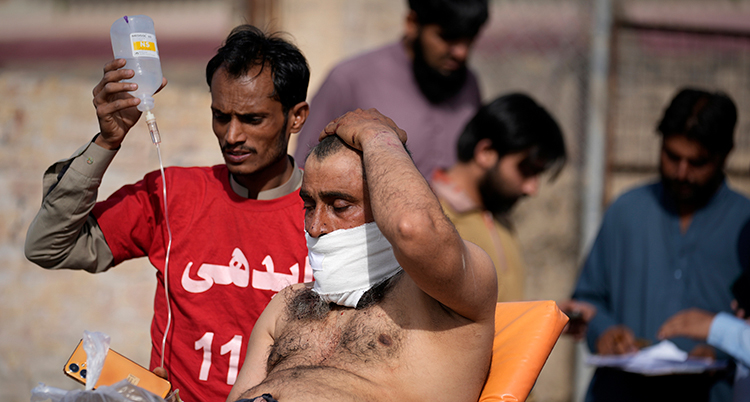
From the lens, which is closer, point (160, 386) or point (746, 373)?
point (160, 386)

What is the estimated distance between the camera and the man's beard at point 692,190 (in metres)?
4.00

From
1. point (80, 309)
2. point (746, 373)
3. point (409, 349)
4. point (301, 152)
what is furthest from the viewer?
point (80, 309)

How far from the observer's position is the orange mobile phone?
2.29m

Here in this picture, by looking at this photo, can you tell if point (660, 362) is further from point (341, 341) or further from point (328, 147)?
point (328, 147)

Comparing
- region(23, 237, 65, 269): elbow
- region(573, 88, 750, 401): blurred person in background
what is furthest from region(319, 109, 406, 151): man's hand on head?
region(573, 88, 750, 401): blurred person in background

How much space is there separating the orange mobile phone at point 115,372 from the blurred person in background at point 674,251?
2620mm

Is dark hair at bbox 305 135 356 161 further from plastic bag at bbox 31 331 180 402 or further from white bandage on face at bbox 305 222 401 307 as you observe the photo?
plastic bag at bbox 31 331 180 402

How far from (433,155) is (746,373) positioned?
7.19 ft

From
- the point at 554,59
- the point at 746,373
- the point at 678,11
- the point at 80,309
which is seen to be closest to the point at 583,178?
the point at 554,59

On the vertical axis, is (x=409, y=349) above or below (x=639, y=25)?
below

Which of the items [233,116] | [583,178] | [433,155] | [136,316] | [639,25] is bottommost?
[136,316]

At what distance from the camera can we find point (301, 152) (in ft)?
12.8

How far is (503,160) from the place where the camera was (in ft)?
13.5

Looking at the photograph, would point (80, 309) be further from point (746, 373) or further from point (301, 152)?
point (746, 373)
